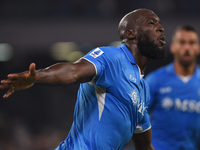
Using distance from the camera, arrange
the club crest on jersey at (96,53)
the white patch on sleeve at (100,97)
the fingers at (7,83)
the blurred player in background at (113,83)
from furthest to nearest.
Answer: the white patch on sleeve at (100,97) → the club crest on jersey at (96,53) → the blurred player in background at (113,83) → the fingers at (7,83)

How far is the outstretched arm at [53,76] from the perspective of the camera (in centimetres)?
179

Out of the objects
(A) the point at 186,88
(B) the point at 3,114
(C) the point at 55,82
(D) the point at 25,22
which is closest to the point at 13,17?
(D) the point at 25,22

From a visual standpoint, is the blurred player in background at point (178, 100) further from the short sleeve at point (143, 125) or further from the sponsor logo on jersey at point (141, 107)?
the sponsor logo on jersey at point (141, 107)

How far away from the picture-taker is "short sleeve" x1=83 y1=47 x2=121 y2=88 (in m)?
2.28

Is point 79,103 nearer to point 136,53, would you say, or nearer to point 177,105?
point 136,53

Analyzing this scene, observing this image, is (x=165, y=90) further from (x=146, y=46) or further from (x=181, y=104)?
(x=146, y=46)

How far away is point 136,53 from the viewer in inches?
109

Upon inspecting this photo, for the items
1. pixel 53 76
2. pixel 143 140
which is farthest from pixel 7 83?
pixel 143 140

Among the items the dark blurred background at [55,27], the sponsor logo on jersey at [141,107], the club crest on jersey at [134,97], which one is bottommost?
the dark blurred background at [55,27]

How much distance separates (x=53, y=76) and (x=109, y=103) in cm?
68

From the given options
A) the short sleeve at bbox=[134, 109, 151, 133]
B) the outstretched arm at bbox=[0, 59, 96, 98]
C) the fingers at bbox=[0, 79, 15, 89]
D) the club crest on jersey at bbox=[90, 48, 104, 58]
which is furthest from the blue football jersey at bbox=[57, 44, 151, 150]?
the fingers at bbox=[0, 79, 15, 89]

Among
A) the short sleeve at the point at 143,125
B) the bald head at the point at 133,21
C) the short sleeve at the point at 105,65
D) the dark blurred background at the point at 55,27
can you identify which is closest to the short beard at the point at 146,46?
the bald head at the point at 133,21

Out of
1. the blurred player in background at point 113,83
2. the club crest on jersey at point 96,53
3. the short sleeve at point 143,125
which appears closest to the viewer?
the blurred player in background at point 113,83

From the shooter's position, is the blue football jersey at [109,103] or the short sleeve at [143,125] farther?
the short sleeve at [143,125]
